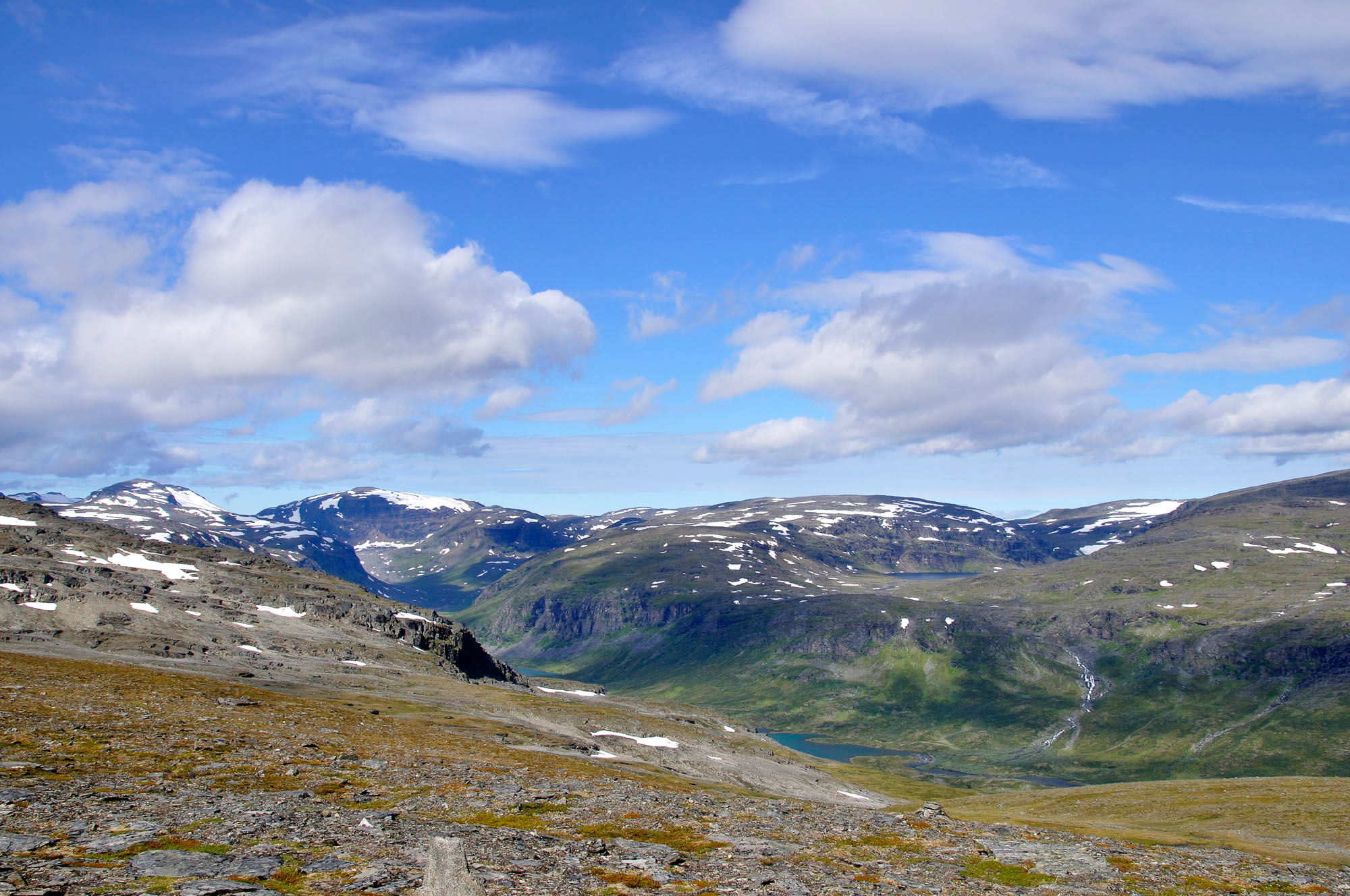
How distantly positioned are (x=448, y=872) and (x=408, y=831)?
799cm

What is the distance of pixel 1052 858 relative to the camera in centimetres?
4756

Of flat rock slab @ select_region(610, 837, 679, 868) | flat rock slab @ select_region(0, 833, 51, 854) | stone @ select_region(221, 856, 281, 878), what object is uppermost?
flat rock slab @ select_region(0, 833, 51, 854)

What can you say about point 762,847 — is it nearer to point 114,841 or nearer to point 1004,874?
point 1004,874

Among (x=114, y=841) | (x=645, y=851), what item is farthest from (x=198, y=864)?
(x=645, y=851)

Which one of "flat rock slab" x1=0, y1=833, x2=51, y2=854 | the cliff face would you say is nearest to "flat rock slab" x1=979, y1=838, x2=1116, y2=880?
→ "flat rock slab" x1=0, y1=833, x2=51, y2=854

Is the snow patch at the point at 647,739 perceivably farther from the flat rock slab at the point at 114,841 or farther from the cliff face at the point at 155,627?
the flat rock slab at the point at 114,841

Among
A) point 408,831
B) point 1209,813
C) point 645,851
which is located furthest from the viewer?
point 1209,813

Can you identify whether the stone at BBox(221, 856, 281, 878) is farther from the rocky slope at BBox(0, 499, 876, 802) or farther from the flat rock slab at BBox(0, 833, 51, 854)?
the rocky slope at BBox(0, 499, 876, 802)

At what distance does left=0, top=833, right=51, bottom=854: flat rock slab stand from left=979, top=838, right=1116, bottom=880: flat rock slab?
147 ft

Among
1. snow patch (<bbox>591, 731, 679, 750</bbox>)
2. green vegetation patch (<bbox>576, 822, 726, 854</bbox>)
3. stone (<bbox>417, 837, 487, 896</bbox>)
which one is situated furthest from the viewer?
snow patch (<bbox>591, 731, 679, 750</bbox>)

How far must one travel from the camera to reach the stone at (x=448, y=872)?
2995 cm

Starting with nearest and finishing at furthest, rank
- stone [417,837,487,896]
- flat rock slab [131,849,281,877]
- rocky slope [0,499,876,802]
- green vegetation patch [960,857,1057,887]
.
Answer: flat rock slab [131,849,281,877], stone [417,837,487,896], green vegetation patch [960,857,1057,887], rocky slope [0,499,876,802]

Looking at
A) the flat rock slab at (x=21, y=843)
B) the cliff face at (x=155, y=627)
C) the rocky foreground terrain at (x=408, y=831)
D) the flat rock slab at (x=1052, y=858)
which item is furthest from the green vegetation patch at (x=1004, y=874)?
the cliff face at (x=155, y=627)

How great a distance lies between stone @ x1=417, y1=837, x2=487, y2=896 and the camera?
30.0 metres
